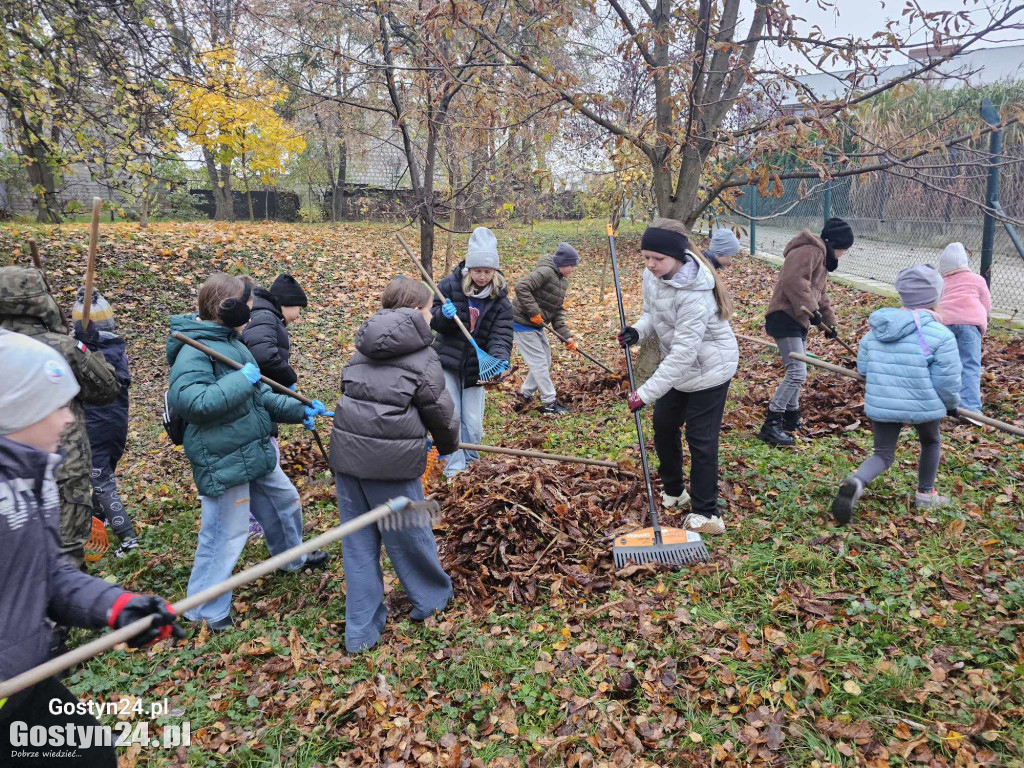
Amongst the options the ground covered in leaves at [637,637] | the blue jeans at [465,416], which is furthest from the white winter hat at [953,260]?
the blue jeans at [465,416]

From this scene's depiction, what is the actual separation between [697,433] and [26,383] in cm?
357

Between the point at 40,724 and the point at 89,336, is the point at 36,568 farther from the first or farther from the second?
the point at 89,336

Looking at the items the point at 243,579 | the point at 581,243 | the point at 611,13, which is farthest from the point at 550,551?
the point at 581,243

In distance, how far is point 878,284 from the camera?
10.6 meters

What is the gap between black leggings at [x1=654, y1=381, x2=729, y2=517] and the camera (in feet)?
13.8

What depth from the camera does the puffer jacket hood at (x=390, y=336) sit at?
3342 millimetres

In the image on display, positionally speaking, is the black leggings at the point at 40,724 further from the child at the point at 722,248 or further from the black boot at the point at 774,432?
the child at the point at 722,248

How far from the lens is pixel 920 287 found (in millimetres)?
4164

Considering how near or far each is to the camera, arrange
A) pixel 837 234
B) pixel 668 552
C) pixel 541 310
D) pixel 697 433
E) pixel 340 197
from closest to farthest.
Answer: pixel 668 552
pixel 697 433
pixel 837 234
pixel 541 310
pixel 340 197

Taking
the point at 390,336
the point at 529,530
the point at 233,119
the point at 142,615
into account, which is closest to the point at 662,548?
the point at 529,530

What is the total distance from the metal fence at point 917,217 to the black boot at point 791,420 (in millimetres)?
2063

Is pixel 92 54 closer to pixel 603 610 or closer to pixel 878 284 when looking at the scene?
pixel 603 610

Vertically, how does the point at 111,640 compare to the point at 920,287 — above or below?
below

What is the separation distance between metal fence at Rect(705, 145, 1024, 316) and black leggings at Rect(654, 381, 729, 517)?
111 inches
